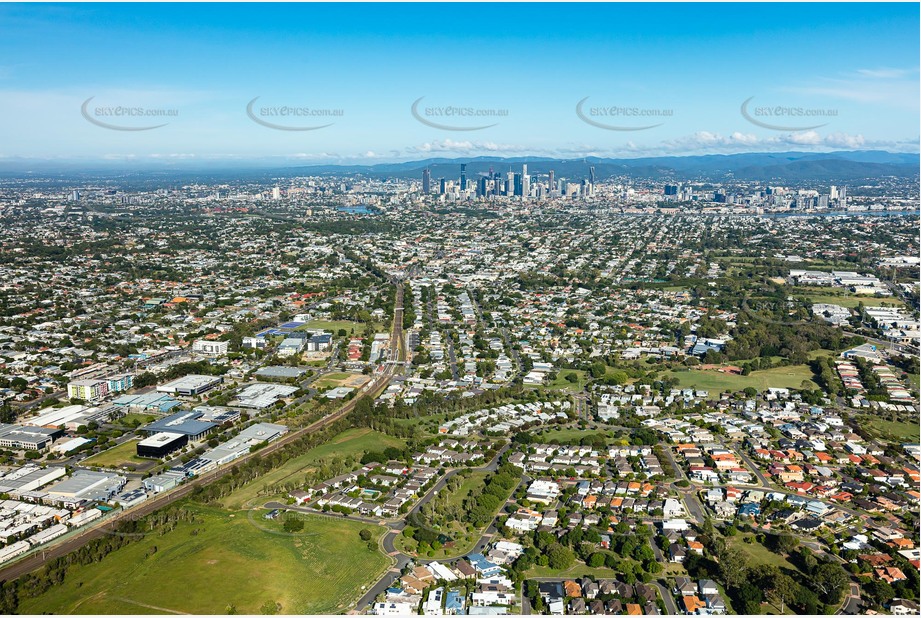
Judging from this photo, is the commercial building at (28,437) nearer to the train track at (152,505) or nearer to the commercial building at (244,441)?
the commercial building at (244,441)

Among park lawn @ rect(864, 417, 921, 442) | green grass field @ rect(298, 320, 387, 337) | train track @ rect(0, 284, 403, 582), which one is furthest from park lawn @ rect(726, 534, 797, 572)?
green grass field @ rect(298, 320, 387, 337)

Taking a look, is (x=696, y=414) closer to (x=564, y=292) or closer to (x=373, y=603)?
(x=373, y=603)

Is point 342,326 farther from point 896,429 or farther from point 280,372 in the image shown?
point 896,429

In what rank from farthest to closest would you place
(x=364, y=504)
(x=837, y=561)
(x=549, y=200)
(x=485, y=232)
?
(x=549, y=200), (x=485, y=232), (x=364, y=504), (x=837, y=561)

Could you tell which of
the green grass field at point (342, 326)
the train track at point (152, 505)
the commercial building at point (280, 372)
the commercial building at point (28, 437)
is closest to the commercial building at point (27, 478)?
the commercial building at point (28, 437)

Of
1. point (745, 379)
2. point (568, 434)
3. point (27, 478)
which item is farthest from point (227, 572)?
point (745, 379)

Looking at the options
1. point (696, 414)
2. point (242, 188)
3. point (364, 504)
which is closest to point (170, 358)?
point (364, 504)
